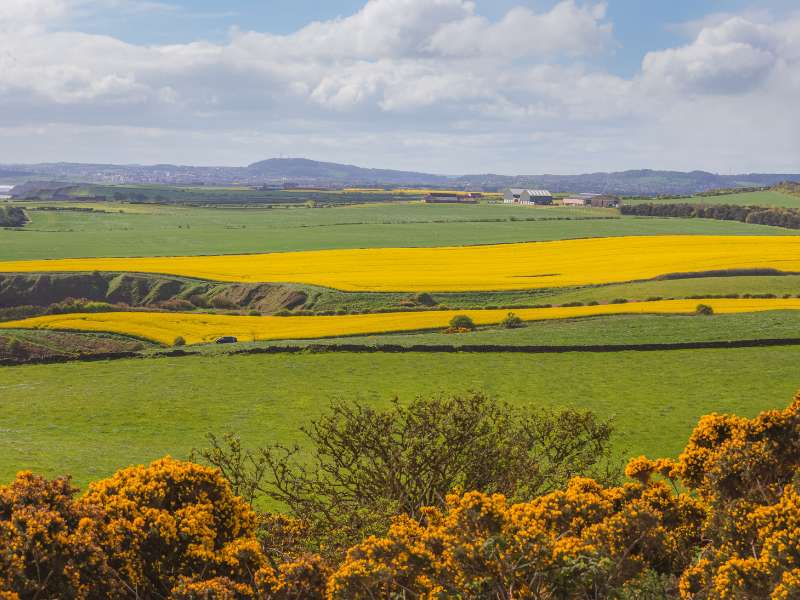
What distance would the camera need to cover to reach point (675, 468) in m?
18.6

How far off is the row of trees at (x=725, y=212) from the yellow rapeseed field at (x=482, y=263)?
31347mm

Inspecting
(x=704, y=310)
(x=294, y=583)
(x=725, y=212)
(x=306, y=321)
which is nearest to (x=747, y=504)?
(x=294, y=583)

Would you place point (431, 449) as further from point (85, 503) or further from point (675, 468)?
point (85, 503)

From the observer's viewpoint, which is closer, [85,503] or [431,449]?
[85,503]

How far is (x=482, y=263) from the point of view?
334 ft

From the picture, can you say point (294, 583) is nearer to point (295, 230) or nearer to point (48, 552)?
point (48, 552)

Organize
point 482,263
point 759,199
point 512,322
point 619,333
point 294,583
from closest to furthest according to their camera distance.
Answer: point 294,583 < point 619,333 < point 512,322 < point 482,263 < point 759,199

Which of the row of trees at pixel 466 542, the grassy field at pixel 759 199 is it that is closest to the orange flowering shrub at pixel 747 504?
the row of trees at pixel 466 542

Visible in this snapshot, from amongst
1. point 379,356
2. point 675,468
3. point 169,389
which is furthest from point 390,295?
point 675,468

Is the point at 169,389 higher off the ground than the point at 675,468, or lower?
lower

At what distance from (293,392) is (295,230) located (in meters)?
108

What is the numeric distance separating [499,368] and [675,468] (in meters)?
28.4

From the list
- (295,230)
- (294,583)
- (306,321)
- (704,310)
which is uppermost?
(295,230)

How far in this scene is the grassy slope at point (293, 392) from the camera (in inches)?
1340
